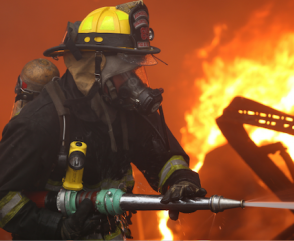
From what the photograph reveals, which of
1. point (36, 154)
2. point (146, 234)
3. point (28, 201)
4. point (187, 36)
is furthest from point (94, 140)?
point (146, 234)

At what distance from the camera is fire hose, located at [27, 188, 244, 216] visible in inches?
85.3

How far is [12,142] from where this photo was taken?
2352mm

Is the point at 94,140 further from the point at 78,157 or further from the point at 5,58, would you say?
the point at 5,58

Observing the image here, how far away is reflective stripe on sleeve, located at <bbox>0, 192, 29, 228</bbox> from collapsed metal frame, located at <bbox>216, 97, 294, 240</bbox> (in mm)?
3458

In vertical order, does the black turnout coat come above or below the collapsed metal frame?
below

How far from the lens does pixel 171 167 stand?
2.89 m

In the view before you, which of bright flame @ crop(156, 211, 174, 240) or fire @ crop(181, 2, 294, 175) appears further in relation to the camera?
bright flame @ crop(156, 211, 174, 240)

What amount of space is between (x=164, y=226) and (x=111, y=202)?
314 cm

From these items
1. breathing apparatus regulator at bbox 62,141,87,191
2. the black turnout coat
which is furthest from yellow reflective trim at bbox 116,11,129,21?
breathing apparatus regulator at bbox 62,141,87,191

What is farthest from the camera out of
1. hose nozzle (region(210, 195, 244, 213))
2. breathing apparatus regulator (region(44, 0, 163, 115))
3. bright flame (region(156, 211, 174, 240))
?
bright flame (region(156, 211, 174, 240))

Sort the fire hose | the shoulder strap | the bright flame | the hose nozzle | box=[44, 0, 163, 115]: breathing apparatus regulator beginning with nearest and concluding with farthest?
1. the hose nozzle
2. the fire hose
3. the shoulder strap
4. box=[44, 0, 163, 115]: breathing apparatus regulator
5. the bright flame

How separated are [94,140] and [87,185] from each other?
446mm

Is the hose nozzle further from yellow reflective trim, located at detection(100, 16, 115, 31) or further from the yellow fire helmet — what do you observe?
yellow reflective trim, located at detection(100, 16, 115, 31)

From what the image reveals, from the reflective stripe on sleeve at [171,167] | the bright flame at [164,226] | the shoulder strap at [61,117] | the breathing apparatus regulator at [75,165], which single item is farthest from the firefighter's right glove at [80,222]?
the bright flame at [164,226]
